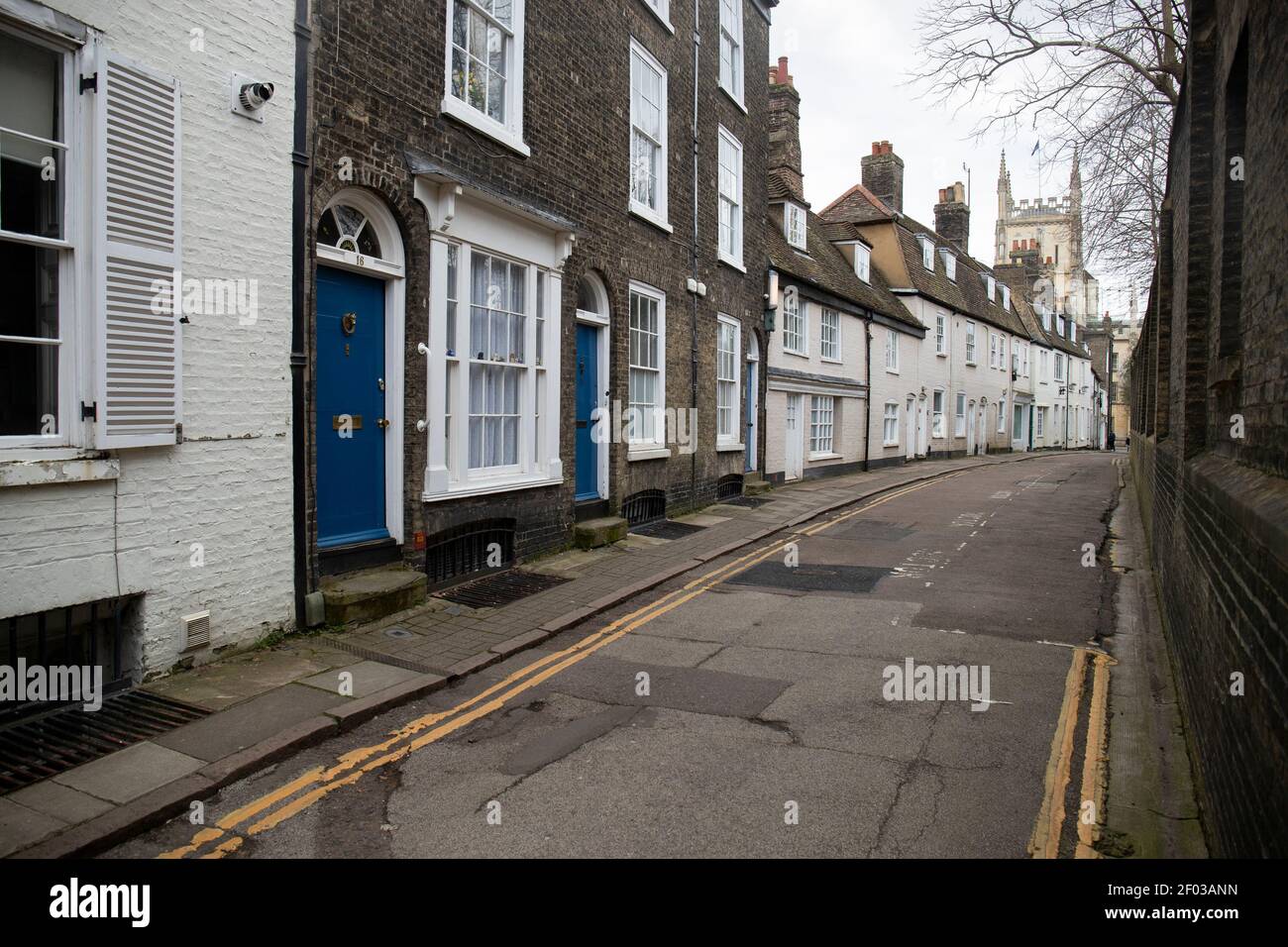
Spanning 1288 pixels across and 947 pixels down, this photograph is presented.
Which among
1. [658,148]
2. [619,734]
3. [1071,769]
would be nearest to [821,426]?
[658,148]

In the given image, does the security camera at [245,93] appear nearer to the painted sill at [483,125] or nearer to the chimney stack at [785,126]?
the painted sill at [483,125]

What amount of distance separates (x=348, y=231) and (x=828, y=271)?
62.2ft

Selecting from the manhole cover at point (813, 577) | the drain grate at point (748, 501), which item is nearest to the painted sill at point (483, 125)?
the manhole cover at point (813, 577)

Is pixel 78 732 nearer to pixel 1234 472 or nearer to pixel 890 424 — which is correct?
pixel 1234 472

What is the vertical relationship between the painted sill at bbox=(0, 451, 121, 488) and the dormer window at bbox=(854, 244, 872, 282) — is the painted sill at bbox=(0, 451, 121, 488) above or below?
below

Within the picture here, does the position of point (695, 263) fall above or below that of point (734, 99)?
below

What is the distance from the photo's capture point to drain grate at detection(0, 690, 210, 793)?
181 inches

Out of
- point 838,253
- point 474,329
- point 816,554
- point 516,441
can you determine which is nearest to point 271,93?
point 474,329

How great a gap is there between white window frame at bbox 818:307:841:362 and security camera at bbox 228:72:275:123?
18.2 meters

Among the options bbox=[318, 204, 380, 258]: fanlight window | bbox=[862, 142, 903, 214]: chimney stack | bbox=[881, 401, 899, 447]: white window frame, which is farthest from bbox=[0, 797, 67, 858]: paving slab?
bbox=[862, 142, 903, 214]: chimney stack

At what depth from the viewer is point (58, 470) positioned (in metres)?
5.20

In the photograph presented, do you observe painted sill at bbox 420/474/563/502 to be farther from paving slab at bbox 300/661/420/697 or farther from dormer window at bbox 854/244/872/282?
dormer window at bbox 854/244/872/282

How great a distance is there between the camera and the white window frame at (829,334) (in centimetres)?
2320
